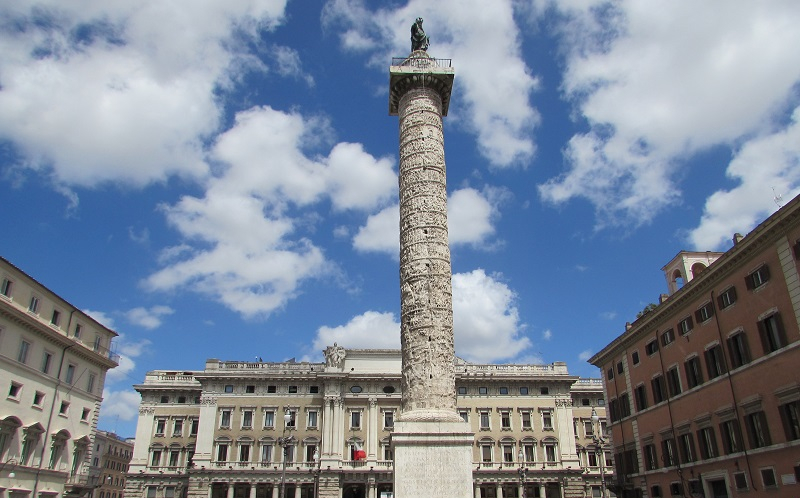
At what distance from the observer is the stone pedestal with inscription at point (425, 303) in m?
15.4

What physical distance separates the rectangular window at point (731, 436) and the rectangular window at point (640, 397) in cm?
618

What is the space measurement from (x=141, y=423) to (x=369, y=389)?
1626 centimetres

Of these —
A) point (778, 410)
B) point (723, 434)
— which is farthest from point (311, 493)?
point (778, 410)

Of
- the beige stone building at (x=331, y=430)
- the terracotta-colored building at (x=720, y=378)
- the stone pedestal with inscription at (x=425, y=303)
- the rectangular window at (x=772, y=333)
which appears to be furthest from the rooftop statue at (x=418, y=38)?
the beige stone building at (x=331, y=430)

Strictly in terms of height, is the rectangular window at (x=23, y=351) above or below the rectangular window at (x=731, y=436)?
above

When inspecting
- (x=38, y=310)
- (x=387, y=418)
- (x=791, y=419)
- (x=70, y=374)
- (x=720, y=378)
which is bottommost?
(x=791, y=419)

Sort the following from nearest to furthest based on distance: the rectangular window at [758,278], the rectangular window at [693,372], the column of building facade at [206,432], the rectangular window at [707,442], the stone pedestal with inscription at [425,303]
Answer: the stone pedestal with inscription at [425,303], the rectangular window at [758,278], the rectangular window at [707,442], the rectangular window at [693,372], the column of building facade at [206,432]

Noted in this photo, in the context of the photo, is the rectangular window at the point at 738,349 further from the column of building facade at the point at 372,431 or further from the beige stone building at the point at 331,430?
the column of building facade at the point at 372,431

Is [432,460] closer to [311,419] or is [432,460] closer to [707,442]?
[707,442]

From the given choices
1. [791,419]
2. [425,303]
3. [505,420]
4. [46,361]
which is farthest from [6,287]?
[505,420]

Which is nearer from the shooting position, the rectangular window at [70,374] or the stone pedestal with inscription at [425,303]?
the stone pedestal with inscription at [425,303]

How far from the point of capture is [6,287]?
25.2 metres

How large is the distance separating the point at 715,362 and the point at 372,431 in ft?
81.8

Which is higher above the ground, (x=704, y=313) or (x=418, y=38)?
(x=418, y=38)
